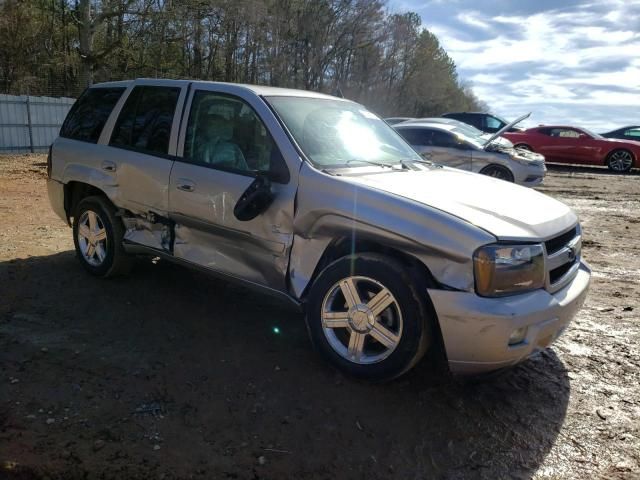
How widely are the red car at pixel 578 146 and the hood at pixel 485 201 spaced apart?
15.7 meters

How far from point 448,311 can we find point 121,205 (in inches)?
122

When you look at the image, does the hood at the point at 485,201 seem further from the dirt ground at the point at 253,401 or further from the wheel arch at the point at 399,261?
the dirt ground at the point at 253,401

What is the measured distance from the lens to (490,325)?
2896 millimetres

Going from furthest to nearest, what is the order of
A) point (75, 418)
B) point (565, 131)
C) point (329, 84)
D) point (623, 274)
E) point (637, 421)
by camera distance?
1. point (329, 84)
2. point (565, 131)
3. point (623, 274)
4. point (637, 421)
5. point (75, 418)

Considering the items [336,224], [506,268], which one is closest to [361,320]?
[336,224]

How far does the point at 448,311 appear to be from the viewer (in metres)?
2.98

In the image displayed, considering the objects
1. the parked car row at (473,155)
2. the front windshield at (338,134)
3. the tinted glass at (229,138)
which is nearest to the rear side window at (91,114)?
the tinted glass at (229,138)

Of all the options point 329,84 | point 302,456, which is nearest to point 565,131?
point 302,456

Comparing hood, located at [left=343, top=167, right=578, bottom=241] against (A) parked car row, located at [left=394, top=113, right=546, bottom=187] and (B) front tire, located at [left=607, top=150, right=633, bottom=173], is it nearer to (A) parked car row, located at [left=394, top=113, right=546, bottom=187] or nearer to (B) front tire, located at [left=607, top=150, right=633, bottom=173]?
(A) parked car row, located at [left=394, top=113, right=546, bottom=187]

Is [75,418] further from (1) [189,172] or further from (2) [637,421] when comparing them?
(2) [637,421]

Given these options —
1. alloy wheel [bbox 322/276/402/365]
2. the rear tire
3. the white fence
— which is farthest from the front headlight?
Result: the white fence

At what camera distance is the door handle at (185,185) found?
4098 millimetres

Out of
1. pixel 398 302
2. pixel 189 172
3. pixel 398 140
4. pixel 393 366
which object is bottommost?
pixel 393 366

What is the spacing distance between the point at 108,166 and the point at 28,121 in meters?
15.6
